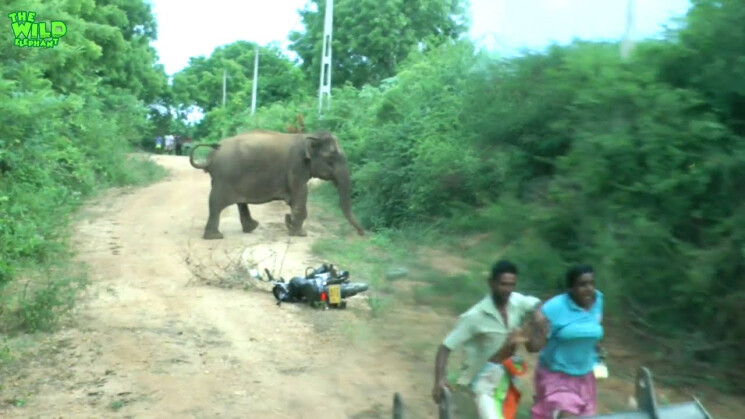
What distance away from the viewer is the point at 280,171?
17.6m

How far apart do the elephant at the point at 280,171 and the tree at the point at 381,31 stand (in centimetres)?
1879

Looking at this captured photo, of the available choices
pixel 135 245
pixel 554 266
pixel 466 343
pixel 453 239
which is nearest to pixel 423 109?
pixel 135 245

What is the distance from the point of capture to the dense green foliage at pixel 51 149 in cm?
1034

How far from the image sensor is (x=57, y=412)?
290 inches

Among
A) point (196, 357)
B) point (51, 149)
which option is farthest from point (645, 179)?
point (51, 149)

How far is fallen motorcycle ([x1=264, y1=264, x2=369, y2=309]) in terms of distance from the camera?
1142 centimetres

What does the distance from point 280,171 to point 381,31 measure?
19.5 meters

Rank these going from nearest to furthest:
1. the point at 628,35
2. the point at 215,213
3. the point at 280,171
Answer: the point at 628,35
the point at 215,213
the point at 280,171

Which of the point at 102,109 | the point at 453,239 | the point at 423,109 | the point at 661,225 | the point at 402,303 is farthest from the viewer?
the point at 102,109

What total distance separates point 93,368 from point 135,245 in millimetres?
7484

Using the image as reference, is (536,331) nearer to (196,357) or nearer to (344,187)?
(196,357)

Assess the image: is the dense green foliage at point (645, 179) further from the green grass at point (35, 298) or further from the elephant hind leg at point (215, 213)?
the elephant hind leg at point (215, 213)

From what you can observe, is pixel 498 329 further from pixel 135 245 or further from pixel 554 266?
pixel 135 245

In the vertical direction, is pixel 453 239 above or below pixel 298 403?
above
